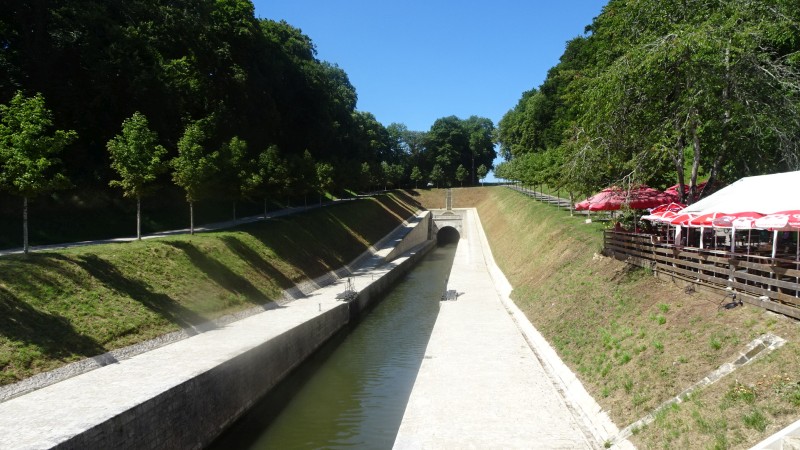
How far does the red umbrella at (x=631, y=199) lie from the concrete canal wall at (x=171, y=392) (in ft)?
42.0

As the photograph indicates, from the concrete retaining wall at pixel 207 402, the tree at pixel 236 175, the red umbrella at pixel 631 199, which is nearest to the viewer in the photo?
the concrete retaining wall at pixel 207 402

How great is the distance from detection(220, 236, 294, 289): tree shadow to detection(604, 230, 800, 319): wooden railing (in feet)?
56.7

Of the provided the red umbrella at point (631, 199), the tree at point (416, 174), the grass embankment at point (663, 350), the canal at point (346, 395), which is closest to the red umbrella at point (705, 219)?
the grass embankment at point (663, 350)

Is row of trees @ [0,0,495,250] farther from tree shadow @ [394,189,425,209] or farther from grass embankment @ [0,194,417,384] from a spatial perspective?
tree shadow @ [394,189,425,209]

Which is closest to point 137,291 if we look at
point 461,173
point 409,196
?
point 409,196

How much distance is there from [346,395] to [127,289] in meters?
8.95

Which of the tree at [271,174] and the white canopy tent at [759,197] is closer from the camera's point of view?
the white canopy tent at [759,197]

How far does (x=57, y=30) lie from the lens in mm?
27406

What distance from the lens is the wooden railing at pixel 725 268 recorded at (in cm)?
979

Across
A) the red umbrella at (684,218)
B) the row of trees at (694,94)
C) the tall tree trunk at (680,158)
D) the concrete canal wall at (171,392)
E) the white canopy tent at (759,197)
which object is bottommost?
the concrete canal wall at (171,392)

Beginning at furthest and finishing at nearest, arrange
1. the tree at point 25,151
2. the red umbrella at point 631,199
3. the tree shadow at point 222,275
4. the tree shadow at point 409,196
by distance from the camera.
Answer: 1. the tree shadow at point 409,196
2. the tree shadow at point 222,275
3. the red umbrella at point 631,199
4. the tree at point 25,151

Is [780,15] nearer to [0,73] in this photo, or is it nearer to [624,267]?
[624,267]

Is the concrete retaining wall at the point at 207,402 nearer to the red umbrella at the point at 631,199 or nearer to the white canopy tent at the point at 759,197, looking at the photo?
the red umbrella at the point at 631,199

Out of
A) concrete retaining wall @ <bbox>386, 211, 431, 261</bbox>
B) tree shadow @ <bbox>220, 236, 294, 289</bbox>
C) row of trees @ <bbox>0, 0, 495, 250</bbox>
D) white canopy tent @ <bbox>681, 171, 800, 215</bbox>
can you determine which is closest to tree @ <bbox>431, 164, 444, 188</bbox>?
concrete retaining wall @ <bbox>386, 211, 431, 261</bbox>
